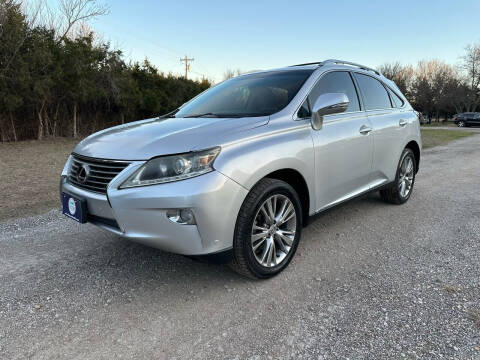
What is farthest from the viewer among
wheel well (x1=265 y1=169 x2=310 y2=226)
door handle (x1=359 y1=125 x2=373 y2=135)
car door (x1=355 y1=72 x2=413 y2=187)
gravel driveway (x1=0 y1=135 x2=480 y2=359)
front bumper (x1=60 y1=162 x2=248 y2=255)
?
car door (x1=355 y1=72 x2=413 y2=187)

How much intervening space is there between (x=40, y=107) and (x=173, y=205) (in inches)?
628

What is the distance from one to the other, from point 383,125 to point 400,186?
1104 millimetres

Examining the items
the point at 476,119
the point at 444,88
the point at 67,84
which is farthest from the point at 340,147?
the point at 444,88

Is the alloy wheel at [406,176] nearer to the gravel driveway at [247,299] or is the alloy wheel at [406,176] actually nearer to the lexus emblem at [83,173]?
the gravel driveway at [247,299]

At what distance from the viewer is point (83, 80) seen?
14.9 metres

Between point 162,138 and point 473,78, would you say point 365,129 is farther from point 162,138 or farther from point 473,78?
point 473,78

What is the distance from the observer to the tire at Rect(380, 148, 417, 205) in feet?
14.5

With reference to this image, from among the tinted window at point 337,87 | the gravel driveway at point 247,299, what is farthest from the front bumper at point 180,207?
the tinted window at point 337,87

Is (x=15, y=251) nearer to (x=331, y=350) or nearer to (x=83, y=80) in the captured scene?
(x=331, y=350)

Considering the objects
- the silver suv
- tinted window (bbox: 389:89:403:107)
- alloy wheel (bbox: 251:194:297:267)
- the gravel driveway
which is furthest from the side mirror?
tinted window (bbox: 389:89:403:107)

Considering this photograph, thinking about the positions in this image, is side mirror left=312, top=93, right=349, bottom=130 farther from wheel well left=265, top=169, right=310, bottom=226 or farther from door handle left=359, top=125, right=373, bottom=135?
door handle left=359, top=125, right=373, bottom=135

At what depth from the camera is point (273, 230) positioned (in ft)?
8.84

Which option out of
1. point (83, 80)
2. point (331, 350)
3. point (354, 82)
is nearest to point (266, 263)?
point (331, 350)

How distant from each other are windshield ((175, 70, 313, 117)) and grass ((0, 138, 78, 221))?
278 cm
